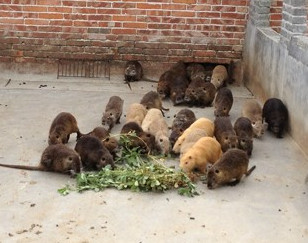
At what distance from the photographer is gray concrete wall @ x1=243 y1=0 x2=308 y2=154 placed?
7.77 m

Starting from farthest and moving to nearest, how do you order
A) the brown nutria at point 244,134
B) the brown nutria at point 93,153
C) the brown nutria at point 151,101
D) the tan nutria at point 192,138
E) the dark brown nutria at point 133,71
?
the dark brown nutria at point 133,71, the brown nutria at point 151,101, the brown nutria at point 244,134, the tan nutria at point 192,138, the brown nutria at point 93,153

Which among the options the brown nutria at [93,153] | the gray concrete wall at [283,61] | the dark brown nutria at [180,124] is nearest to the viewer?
the brown nutria at [93,153]

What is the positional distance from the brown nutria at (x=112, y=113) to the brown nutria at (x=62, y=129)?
1.82 ft

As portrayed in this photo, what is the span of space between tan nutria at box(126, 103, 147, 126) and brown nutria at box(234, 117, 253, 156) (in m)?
1.24

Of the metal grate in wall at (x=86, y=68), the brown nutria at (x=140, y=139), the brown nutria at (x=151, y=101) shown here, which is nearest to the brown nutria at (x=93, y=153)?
the brown nutria at (x=140, y=139)

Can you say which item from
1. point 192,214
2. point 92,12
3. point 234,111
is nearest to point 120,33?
point 92,12

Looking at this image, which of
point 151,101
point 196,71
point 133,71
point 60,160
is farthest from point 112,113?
point 196,71

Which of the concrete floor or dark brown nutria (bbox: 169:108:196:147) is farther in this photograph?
dark brown nutria (bbox: 169:108:196:147)

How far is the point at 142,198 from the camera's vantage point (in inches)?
241

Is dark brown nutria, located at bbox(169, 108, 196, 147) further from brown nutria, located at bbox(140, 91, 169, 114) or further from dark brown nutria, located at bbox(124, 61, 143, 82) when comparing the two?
dark brown nutria, located at bbox(124, 61, 143, 82)

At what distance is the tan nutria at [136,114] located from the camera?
7.99m

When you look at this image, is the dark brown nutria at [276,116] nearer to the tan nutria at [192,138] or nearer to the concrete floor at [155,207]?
the concrete floor at [155,207]

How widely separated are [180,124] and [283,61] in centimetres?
187

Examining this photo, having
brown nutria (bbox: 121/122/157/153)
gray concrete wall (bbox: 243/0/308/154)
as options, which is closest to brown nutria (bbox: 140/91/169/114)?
brown nutria (bbox: 121/122/157/153)
